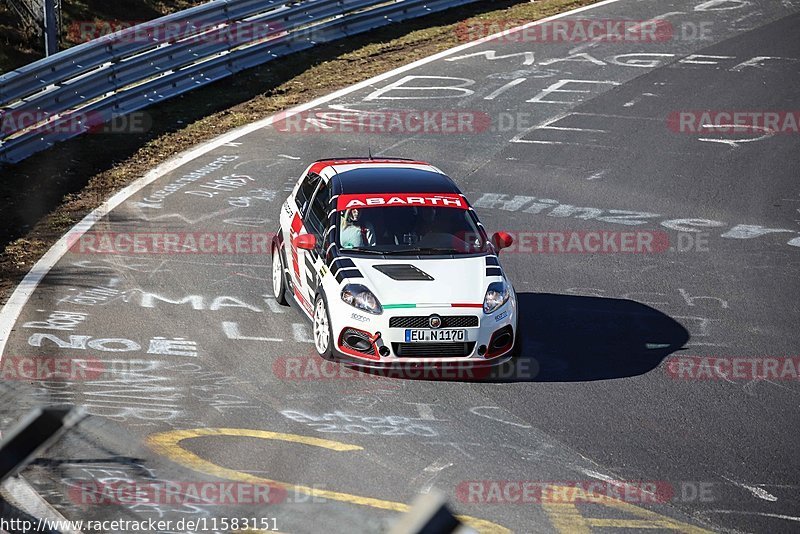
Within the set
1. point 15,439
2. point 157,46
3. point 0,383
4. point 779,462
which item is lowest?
point 779,462

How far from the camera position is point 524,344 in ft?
36.7

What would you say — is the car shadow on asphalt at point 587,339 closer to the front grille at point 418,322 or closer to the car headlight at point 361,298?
the front grille at point 418,322

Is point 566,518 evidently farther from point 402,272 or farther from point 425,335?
point 402,272

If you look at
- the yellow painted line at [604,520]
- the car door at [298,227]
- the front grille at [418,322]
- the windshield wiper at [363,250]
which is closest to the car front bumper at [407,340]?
the front grille at [418,322]

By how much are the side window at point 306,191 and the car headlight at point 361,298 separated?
194 centimetres

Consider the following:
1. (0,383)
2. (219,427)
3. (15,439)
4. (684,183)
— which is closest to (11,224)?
(0,383)

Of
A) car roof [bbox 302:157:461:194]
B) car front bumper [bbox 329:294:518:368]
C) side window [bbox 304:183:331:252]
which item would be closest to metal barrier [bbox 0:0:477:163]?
car roof [bbox 302:157:461:194]

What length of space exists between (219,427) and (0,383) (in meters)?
2.11

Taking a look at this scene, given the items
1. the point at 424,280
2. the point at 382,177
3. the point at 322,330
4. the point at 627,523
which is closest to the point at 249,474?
the point at 322,330

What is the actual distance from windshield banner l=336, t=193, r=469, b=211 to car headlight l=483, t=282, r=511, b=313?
124 cm

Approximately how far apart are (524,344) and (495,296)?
92 centimetres

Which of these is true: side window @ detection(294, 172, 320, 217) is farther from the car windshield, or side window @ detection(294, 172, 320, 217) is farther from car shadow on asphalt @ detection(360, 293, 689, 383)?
car shadow on asphalt @ detection(360, 293, 689, 383)

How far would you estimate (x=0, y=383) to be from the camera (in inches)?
384

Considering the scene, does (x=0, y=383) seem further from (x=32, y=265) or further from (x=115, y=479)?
(x=32, y=265)
